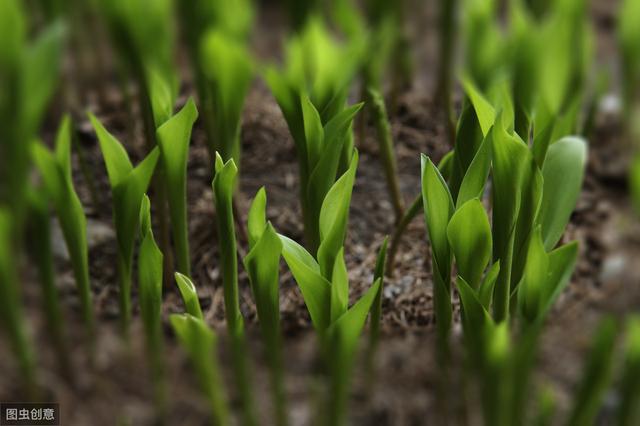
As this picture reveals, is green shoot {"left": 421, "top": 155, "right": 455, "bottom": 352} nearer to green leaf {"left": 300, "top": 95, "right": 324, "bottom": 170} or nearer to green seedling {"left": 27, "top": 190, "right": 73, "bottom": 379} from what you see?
green leaf {"left": 300, "top": 95, "right": 324, "bottom": 170}

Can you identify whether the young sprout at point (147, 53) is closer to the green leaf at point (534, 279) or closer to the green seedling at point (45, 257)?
the green seedling at point (45, 257)

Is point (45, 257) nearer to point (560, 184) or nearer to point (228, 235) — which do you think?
point (228, 235)

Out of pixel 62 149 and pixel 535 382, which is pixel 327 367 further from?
pixel 535 382

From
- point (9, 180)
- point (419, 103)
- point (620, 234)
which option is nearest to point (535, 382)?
point (620, 234)

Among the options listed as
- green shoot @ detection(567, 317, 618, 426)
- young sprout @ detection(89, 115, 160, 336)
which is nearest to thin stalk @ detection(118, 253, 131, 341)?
young sprout @ detection(89, 115, 160, 336)

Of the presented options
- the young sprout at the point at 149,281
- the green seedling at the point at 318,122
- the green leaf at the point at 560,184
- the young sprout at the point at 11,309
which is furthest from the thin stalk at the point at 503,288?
the young sprout at the point at 11,309

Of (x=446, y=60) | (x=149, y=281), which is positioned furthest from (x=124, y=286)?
(x=446, y=60)
